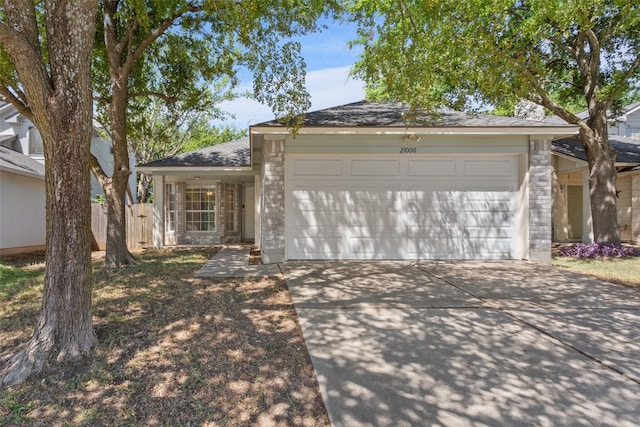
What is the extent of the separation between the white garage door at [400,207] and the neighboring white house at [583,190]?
5.77 metres

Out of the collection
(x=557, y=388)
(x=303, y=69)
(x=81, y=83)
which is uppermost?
(x=303, y=69)

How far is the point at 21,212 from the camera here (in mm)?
11594

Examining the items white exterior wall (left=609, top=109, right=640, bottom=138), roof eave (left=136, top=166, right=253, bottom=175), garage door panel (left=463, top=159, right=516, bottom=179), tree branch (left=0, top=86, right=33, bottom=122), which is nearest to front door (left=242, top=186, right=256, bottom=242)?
roof eave (left=136, top=166, right=253, bottom=175)

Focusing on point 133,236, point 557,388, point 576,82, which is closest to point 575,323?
point 557,388

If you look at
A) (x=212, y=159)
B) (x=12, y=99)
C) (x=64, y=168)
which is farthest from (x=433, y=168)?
(x=12, y=99)

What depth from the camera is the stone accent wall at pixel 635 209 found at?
12883 millimetres

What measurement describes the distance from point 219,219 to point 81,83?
10324 mm

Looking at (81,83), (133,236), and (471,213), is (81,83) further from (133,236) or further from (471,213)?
(133,236)

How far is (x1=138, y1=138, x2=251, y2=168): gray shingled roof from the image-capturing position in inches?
482

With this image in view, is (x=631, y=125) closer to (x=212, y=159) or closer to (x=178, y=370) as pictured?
(x=212, y=159)

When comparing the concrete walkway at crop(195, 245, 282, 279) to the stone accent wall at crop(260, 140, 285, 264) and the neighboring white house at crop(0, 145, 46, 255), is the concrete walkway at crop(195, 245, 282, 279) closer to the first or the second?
the stone accent wall at crop(260, 140, 285, 264)

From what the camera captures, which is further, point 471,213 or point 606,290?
point 471,213

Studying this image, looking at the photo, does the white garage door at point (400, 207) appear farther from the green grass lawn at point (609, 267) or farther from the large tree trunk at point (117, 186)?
the large tree trunk at point (117, 186)

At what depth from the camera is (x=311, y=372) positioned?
322cm
